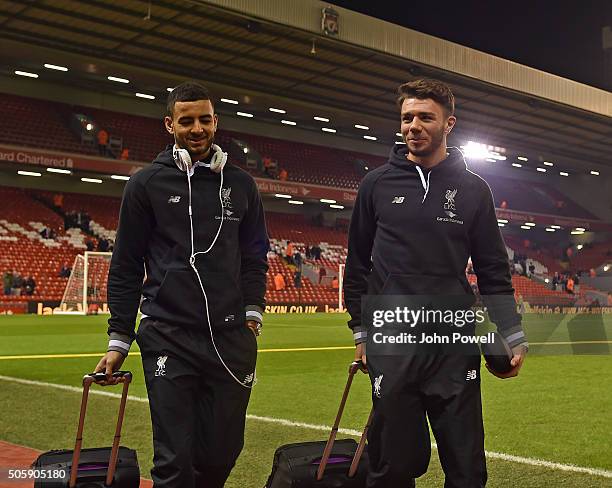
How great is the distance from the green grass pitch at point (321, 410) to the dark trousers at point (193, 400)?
1.64 meters

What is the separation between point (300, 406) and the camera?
7949mm

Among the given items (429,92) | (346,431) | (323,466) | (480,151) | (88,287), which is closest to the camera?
(429,92)

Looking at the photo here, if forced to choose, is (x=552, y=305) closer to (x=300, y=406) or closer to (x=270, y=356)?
(x=270, y=356)

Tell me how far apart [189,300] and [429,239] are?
99cm

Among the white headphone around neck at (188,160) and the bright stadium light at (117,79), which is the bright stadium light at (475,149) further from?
the white headphone around neck at (188,160)

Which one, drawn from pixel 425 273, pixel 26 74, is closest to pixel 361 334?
pixel 425 273

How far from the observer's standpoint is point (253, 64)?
29656 millimetres

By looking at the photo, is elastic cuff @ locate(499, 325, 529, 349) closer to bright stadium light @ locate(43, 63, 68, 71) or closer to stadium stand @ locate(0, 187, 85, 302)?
stadium stand @ locate(0, 187, 85, 302)

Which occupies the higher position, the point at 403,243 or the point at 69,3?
the point at 69,3

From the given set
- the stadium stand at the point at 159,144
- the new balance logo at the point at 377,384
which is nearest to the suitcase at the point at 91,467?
the new balance logo at the point at 377,384

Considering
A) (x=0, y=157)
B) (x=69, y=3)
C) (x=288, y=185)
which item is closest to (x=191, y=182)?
(x=69, y=3)

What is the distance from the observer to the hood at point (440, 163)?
3.39 metres

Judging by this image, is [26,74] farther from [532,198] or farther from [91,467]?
[532,198]

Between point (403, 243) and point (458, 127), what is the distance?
3693 centimetres
